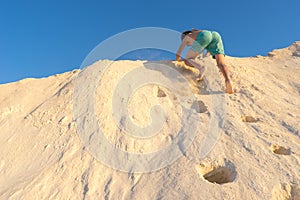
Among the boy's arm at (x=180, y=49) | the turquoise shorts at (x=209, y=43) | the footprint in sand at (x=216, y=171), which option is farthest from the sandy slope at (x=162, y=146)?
the turquoise shorts at (x=209, y=43)

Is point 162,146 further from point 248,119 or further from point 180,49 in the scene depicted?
point 180,49

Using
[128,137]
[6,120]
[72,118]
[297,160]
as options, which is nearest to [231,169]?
[297,160]

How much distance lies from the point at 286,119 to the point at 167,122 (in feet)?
9.98

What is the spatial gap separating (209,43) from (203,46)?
0.21 m

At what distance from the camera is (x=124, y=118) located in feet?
23.7

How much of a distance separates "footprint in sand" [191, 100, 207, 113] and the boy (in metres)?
1.15

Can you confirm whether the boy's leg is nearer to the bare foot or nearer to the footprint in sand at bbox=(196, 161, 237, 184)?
the bare foot

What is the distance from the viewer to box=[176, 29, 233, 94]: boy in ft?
28.5

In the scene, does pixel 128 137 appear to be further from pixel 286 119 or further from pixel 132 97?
pixel 286 119

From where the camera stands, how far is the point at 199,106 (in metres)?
7.74

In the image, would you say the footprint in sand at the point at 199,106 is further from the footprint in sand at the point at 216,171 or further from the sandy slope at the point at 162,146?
the footprint in sand at the point at 216,171

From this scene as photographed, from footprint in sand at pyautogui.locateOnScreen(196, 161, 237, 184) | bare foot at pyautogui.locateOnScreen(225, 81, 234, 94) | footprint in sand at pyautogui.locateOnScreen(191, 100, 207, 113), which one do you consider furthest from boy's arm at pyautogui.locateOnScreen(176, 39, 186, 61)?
footprint in sand at pyautogui.locateOnScreen(196, 161, 237, 184)

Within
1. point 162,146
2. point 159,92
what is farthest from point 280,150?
point 159,92

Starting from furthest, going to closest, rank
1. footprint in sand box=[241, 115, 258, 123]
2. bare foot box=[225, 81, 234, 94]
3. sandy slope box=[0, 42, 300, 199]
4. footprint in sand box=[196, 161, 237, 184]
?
bare foot box=[225, 81, 234, 94], footprint in sand box=[241, 115, 258, 123], footprint in sand box=[196, 161, 237, 184], sandy slope box=[0, 42, 300, 199]
